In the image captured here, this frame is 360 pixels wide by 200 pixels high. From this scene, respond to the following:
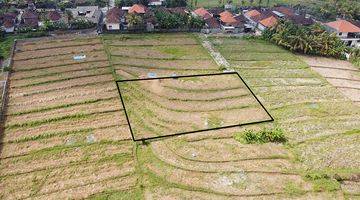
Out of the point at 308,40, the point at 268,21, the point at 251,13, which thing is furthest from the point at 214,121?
the point at 251,13

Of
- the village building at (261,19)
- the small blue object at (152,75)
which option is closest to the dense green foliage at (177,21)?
the village building at (261,19)

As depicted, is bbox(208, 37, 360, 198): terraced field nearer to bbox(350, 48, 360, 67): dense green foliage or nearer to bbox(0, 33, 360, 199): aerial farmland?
bbox(0, 33, 360, 199): aerial farmland

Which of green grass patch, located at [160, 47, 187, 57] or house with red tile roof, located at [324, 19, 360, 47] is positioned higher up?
house with red tile roof, located at [324, 19, 360, 47]

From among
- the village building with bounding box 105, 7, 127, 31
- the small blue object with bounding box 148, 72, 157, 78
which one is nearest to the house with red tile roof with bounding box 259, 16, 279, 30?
the village building with bounding box 105, 7, 127, 31

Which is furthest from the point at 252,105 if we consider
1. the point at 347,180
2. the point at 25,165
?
the point at 25,165

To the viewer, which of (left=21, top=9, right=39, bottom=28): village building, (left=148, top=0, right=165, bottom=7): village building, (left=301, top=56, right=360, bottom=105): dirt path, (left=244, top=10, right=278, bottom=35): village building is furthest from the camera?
(left=148, top=0, right=165, bottom=7): village building

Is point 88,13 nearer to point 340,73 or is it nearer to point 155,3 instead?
point 155,3
